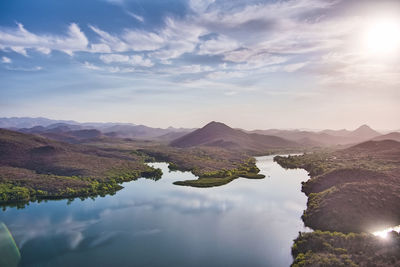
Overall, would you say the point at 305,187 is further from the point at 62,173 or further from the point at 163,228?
the point at 62,173

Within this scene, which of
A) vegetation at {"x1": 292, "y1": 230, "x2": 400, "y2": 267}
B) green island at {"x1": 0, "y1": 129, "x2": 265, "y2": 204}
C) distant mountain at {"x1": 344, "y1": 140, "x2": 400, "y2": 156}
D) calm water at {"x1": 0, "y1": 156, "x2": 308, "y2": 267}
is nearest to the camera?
vegetation at {"x1": 292, "y1": 230, "x2": 400, "y2": 267}

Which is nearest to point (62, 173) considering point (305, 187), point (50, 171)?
point (50, 171)

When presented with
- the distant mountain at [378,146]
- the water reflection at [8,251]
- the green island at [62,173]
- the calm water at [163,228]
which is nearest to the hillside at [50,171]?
the green island at [62,173]

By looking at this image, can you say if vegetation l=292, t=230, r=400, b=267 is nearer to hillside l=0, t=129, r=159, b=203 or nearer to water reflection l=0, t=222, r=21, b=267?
water reflection l=0, t=222, r=21, b=267

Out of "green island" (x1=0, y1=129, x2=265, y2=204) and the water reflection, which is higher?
"green island" (x1=0, y1=129, x2=265, y2=204)

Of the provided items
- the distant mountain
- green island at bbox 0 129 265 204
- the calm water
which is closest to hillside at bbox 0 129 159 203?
green island at bbox 0 129 265 204

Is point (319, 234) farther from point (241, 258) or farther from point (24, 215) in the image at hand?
point (24, 215)
